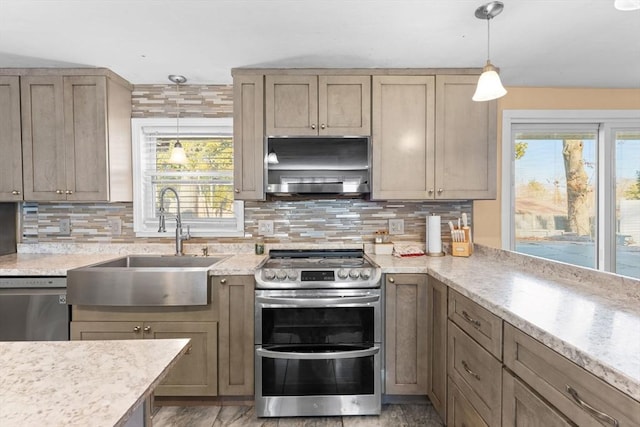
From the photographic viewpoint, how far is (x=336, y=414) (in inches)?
79.2

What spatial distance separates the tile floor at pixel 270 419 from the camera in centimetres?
198

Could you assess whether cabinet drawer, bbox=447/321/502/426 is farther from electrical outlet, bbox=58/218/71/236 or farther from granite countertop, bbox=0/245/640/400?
electrical outlet, bbox=58/218/71/236

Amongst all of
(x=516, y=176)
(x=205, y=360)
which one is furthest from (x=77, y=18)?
(x=516, y=176)

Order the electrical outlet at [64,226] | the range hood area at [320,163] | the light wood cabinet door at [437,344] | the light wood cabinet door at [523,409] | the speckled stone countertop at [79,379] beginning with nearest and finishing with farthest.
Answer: the speckled stone countertop at [79,379]
the light wood cabinet door at [523,409]
the light wood cabinet door at [437,344]
the range hood area at [320,163]
the electrical outlet at [64,226]

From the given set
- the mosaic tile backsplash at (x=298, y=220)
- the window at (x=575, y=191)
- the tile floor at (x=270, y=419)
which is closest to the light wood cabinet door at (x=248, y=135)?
the mosaic tile backsplash at (x=298, y=220)

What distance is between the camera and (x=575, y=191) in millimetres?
2791

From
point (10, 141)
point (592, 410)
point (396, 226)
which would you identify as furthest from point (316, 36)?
point (10, 141)

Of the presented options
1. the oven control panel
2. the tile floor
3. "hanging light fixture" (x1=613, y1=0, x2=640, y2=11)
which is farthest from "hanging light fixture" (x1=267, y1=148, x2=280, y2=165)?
→ "hanging light fixture" (x1=613, y1=0, x2=640, y2=11)

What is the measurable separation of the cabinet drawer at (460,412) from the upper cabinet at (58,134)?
2535 millimetres

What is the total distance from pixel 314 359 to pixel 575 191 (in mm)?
2476

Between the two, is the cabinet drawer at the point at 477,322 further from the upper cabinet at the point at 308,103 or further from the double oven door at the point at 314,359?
the upper cabinet at the point at 308,103

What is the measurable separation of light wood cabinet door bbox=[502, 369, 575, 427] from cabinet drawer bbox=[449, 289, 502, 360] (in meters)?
0.11

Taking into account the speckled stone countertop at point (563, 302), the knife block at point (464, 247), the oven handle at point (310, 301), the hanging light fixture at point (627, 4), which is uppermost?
the hanging light fixture at point (627, 4)

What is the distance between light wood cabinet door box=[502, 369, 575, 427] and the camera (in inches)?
39.3
